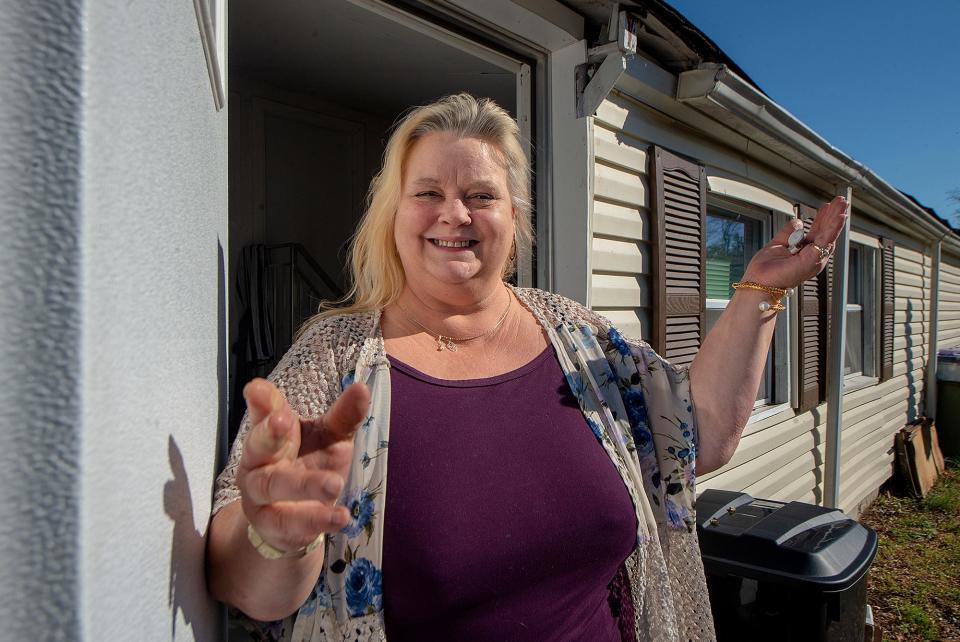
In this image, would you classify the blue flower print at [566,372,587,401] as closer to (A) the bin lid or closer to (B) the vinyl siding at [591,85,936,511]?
Answer: (A) the bin lid

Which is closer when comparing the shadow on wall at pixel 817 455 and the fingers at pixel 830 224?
the fingers at pixel 830 224

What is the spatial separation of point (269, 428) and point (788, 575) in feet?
7.22

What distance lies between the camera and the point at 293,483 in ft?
2.22

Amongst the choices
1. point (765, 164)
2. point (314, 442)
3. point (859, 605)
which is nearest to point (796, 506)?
point (859, 605)

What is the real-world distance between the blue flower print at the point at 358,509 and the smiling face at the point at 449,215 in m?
0.52

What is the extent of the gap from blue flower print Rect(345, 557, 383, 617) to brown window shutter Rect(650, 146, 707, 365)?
246cm

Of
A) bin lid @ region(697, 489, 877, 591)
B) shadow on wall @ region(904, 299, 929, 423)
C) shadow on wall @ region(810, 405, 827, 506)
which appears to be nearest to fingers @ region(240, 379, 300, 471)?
bin lid @ region(697, 489, 877, 591)

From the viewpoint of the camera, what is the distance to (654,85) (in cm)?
327

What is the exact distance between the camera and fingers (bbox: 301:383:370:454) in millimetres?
697

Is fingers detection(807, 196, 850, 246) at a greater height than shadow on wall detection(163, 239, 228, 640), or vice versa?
fingers detection(807, 196, 850, 246)

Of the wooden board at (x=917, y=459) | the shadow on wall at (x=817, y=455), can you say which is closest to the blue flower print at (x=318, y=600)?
the shadow on wall at (x=817, y=455)

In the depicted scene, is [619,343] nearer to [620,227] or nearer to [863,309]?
[620,227]

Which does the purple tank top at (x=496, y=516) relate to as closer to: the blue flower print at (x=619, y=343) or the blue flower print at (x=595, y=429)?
the blue flower print at (x=595, y=429)

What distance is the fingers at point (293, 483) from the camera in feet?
2.21
